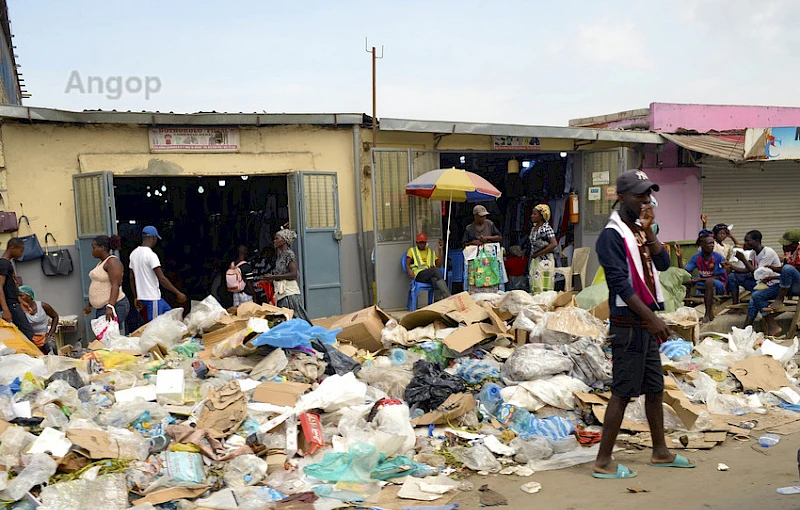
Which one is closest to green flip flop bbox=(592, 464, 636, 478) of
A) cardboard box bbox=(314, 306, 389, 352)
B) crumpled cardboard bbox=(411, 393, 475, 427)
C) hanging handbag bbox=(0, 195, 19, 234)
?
crumpled cardboard bbox=(411, 393, 475, 427)

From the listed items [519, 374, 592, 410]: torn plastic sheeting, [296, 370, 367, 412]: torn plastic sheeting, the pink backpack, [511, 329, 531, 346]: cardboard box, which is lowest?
[519, 374, 592, 410]: torn plastic sheeting

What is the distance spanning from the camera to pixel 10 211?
8156 mm

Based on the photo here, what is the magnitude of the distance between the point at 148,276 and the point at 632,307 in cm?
564

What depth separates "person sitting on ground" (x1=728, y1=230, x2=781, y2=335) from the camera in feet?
28.9

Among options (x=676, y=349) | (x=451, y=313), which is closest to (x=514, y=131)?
(x=451, y=313)

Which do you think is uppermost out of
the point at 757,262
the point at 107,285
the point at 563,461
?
the point at 107,285

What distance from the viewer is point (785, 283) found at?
27.8ft

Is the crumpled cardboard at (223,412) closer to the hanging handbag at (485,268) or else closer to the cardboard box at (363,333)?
the cardboard box at (363,333)

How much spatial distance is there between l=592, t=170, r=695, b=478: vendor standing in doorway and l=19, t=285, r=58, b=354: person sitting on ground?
5.89 metres

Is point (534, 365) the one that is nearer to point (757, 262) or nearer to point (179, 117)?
point (757, 262)

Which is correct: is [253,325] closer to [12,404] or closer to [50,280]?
[12,404]

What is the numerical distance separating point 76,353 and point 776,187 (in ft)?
44.1

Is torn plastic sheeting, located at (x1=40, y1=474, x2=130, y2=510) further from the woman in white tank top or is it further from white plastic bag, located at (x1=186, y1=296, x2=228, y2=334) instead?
the woman in white tank top

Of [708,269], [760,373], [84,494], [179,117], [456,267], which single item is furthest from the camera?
[456,267]
